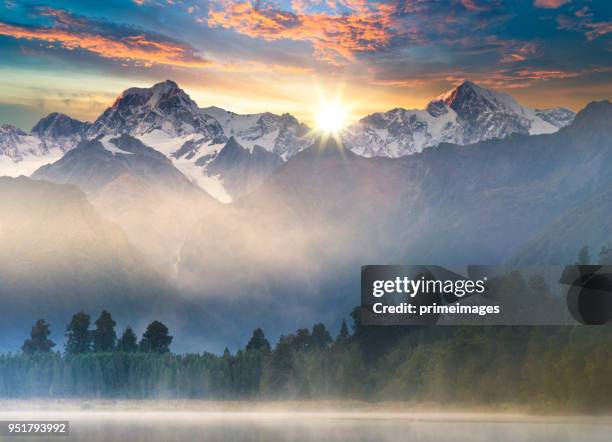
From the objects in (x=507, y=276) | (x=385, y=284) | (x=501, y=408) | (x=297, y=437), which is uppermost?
(x=507, y=276)

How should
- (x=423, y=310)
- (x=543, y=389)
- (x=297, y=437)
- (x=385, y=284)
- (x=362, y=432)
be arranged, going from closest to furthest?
→ (x=297, y=437)
(x=362, y=432)
(x=385, y=284)
(x=543, y=389)
(x=423, y=310)

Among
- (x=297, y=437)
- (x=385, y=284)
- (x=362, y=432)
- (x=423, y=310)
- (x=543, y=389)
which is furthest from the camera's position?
(x=423, y=310)

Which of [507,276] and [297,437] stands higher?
[507,276]

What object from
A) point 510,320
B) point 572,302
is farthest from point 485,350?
point 572,302

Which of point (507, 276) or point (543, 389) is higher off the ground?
point (507, 276)

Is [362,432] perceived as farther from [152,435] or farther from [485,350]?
[485,350]

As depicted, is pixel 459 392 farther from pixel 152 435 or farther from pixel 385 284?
pixel 152 435

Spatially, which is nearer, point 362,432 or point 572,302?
point 362,432

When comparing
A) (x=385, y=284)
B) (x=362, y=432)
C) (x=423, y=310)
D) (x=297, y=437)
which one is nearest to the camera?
(x=297, y=437)

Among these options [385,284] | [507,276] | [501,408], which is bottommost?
[501,408]

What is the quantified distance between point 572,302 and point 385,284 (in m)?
46.6

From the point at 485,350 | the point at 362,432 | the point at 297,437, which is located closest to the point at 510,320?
the point at 485,350

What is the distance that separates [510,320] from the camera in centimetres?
19738

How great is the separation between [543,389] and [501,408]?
11424mm
